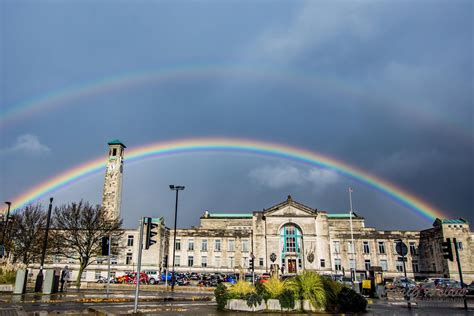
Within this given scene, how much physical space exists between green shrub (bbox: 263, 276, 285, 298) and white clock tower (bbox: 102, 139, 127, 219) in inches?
2646

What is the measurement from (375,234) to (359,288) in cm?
4327

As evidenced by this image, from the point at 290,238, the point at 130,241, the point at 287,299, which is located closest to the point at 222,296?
the point at 287,299

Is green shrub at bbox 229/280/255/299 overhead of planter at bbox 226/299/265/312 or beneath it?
overhead

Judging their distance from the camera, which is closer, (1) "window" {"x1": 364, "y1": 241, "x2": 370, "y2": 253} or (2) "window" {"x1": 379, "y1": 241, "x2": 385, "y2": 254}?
(2) "window" {"x1": 379, "y1": 241, "x2": 385, "y2": 254}

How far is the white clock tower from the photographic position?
7919 cm

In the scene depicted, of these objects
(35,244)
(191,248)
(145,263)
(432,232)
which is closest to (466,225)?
(432,232)

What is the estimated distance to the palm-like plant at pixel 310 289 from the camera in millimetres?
15516

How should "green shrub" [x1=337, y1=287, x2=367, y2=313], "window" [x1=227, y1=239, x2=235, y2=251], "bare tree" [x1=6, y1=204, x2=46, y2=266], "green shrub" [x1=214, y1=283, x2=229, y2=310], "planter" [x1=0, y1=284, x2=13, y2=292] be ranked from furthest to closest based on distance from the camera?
"window" [x1=227, y1=239, x2=235, y2=251] → "bare tree" [x1=6, y1=204, x2=46, y2=266] → "planter" [x1=0, y1=284, x2=13, y2=292] → "green shrub" [x1=214, y1=283, x2=229, y2=310] → "green shrub" [x1=337, y1=287, x2=367, y2=313]

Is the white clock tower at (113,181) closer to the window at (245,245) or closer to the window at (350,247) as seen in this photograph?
the window at (245,245)

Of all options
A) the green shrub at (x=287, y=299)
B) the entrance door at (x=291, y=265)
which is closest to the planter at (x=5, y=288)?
the green shrub at (x=287, y=299)

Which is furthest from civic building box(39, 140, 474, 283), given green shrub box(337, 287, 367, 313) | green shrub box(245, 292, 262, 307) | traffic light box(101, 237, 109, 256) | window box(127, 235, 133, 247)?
green shrub box(245, 292, 262, 307)

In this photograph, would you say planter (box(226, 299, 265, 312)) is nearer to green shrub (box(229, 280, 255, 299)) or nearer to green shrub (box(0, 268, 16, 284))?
green shrub (box(229, 280, 255, 299))

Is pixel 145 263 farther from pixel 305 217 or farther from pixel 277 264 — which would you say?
pixel 305 217

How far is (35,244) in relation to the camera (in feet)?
157
